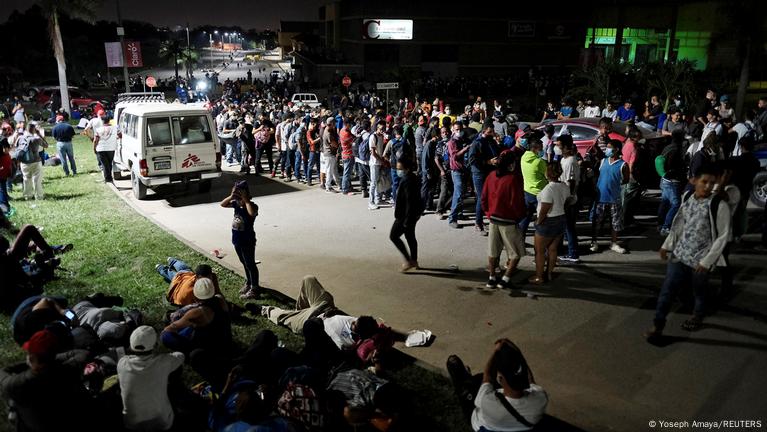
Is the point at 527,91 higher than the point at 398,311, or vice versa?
the point at 527,91

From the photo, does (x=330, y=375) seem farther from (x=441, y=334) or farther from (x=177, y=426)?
(x=441, y=334)

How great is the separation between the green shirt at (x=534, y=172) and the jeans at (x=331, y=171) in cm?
587

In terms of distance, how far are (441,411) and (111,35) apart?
99.3 m

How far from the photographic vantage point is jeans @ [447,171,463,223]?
1033 centimetres

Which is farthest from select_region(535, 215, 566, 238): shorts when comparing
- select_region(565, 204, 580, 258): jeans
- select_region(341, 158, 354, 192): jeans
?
select_region(341, 158, 354, 192): jeans

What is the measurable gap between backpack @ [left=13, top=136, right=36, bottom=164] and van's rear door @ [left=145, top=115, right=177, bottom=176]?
7.92 feet

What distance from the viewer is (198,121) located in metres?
12.8

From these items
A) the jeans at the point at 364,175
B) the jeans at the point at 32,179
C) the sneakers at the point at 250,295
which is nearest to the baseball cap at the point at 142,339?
the sneakers at the point at 250,295

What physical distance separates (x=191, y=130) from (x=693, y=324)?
10.5 meters

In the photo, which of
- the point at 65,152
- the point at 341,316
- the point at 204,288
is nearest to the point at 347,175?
the point at 341,316

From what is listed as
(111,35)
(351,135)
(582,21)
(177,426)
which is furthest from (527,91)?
(111,35)

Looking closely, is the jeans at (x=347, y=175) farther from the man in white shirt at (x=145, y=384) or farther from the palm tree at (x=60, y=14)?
the palm tree at (x=60, y=14)

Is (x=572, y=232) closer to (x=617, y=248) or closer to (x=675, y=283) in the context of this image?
(x=617, y=248)

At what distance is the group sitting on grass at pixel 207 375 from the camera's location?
4.00 m
